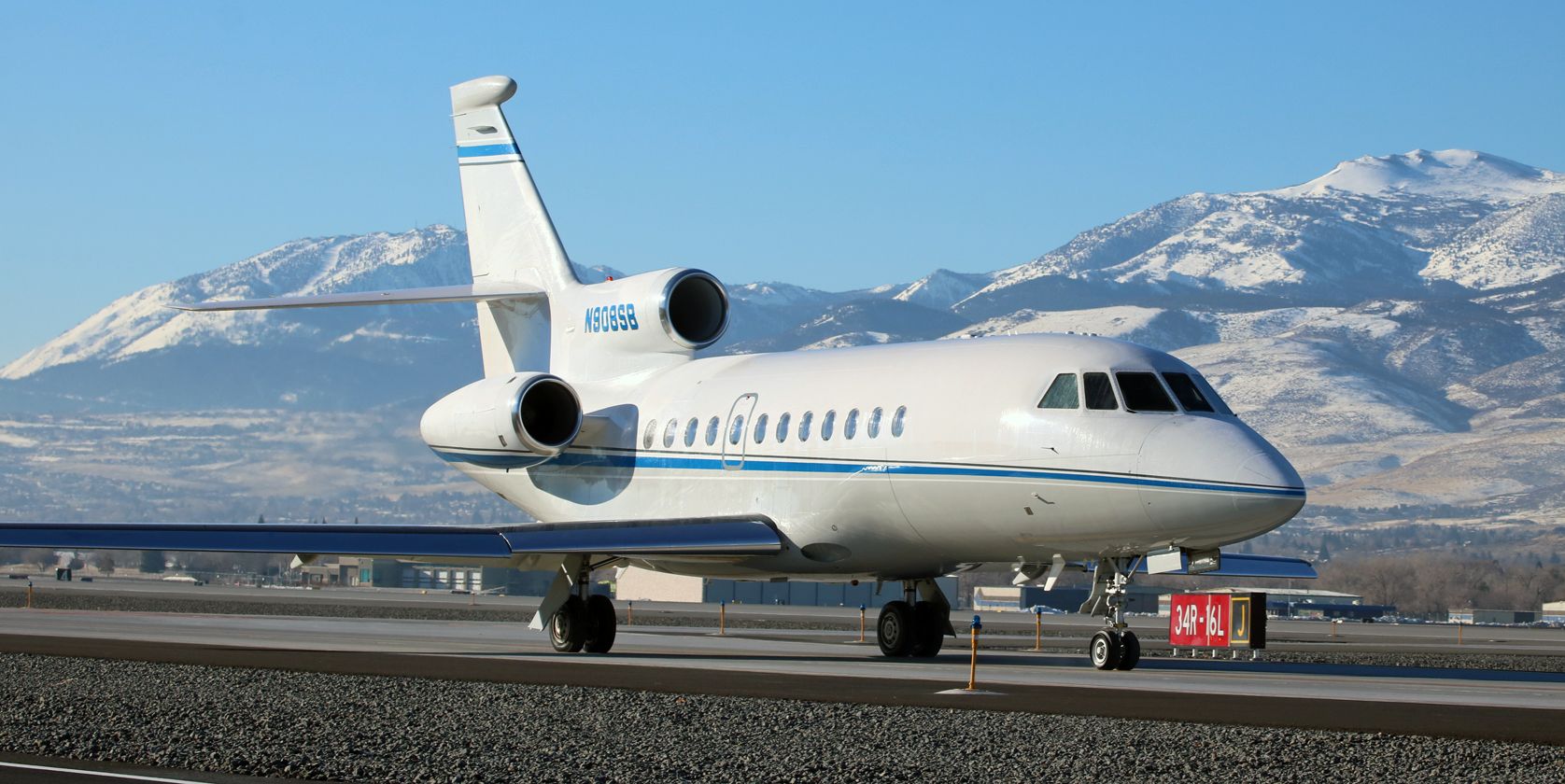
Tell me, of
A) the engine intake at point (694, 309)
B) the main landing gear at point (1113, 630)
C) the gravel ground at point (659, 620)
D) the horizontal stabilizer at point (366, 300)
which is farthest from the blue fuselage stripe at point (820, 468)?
the gravel ground at point (659, 620)

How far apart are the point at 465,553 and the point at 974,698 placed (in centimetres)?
880

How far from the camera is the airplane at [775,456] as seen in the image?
2141 centimetres

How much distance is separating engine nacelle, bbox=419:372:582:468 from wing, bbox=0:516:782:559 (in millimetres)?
2796

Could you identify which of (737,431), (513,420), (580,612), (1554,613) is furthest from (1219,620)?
(1554,613)

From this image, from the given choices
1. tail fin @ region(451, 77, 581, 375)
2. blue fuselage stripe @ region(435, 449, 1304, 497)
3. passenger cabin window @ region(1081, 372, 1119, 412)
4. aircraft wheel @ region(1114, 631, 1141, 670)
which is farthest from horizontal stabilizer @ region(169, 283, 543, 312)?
aircraft wheel @ region(1114, 631, 1141, 670)

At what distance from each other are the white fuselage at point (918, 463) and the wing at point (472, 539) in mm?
631

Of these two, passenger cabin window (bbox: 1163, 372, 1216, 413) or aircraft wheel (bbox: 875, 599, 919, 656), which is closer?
passenger cabin window (bbox: 1163, 372, 1216, 413)

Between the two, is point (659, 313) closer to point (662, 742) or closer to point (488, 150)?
point (488, 150)

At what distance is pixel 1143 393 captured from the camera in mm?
21672

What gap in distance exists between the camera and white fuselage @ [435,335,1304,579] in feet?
68.3

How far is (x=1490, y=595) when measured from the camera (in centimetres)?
12544

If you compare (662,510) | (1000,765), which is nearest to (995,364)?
(662,510)

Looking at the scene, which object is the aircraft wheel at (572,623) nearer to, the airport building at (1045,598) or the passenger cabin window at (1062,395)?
the passenger cabin window at (1062,395)

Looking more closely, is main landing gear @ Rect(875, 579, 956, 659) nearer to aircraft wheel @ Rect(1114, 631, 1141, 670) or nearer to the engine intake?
aircraft wheel @ Rect(1114, 631, 1141, 670)
